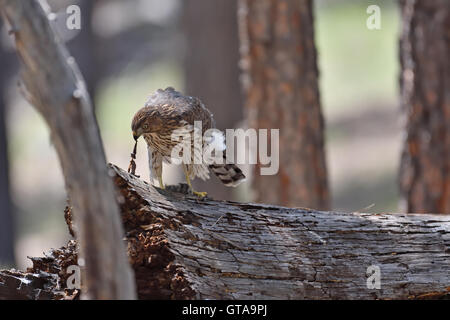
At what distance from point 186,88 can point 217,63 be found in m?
0.65

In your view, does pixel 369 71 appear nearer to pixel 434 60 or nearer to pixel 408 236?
pixel 434 60

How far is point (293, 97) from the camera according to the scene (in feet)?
20.5

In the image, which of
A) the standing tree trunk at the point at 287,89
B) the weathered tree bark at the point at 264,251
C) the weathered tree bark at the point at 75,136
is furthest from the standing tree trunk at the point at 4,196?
the weathered tree bark at the point at 75,136

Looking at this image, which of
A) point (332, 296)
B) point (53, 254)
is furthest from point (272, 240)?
point (53, 254)

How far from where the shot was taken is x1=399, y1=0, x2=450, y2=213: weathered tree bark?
19.9ft

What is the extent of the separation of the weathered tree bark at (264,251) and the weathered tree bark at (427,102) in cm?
227

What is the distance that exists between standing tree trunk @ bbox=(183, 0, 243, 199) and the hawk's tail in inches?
181


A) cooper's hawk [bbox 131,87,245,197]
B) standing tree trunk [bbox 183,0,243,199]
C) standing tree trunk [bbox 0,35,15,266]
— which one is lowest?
standing tree trunk [bbox 0,35,15,266]

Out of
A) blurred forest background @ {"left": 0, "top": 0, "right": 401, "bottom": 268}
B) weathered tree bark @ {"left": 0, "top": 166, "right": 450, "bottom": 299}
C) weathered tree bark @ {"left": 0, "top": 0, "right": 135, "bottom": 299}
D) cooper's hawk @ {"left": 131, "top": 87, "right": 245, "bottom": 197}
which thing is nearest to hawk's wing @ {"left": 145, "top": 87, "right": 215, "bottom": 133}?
cooper's hawk @ {"left": 131, "top": 87, "right": 245, "bottom": 197}

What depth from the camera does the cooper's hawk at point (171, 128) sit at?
13.3ft

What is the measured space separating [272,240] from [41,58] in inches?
67.5

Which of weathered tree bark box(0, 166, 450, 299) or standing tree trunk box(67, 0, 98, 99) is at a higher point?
standing tree trunk box(67, 0, 98, 99)

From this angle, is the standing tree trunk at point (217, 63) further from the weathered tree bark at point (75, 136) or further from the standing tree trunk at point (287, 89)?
the weathered tree bark at point (75, 136)

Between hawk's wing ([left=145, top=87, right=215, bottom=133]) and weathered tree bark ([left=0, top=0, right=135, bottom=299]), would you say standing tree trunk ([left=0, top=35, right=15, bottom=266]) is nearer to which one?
hawk's wing ([left=145, top=87, right=215, bottom=133])
